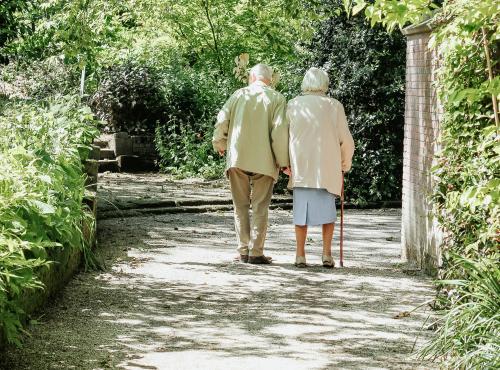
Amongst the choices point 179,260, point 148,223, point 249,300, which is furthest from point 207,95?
point 249,300

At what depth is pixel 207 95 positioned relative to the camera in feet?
61.8

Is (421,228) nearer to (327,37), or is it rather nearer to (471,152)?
(471,152)

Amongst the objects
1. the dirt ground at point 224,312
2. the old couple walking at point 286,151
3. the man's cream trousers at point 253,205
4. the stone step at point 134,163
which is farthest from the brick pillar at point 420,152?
the stone step at point 134,163

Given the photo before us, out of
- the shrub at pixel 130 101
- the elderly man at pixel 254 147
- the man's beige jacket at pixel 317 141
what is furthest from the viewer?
the shrub at pixel 130 101

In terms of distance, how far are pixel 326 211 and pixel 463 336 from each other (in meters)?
4.07

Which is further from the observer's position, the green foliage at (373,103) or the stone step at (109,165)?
the stone step at (109,165)

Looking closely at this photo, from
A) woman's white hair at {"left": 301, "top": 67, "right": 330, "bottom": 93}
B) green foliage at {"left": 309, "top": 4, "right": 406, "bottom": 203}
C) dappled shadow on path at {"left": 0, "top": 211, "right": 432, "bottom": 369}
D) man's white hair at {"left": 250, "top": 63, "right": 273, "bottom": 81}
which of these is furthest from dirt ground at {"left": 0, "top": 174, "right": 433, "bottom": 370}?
green foliage at {"left": 309, "top": 4, "right": 406, "bottom": 203}

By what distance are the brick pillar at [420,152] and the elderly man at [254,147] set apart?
1277 millimetres

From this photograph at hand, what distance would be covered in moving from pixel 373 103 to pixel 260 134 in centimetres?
610

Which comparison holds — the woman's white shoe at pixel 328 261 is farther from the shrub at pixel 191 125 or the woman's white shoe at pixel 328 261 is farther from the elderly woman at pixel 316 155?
the shrub at pixel 191 125

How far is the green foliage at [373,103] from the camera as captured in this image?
15.0 meters

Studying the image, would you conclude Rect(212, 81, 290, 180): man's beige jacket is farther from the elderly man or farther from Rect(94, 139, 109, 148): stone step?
Rect(94, 139, 109, 148): stone step

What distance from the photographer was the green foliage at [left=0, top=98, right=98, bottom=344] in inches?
203

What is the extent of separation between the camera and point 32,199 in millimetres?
5762
